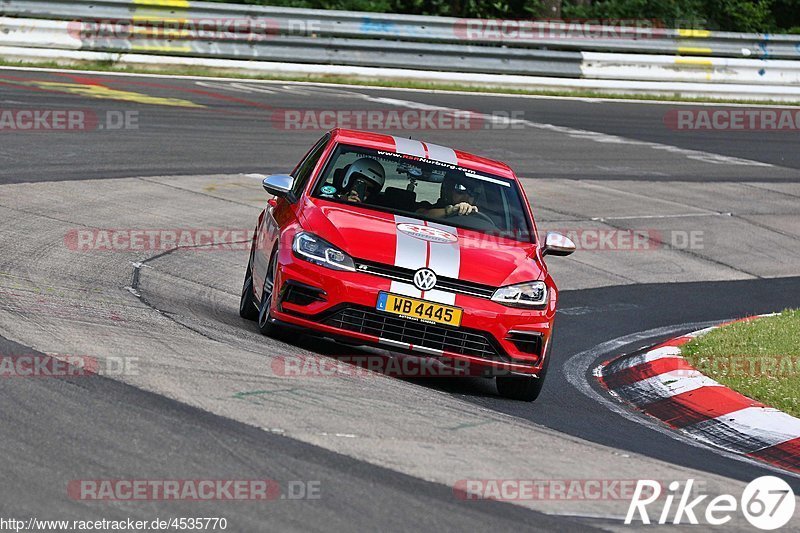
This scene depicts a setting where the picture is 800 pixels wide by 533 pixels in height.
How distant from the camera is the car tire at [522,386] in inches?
315

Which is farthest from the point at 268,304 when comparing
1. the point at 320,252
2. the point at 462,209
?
the point at 462,209

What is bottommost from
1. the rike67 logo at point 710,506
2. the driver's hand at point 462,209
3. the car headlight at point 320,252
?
the rike67 logo at point 710,506

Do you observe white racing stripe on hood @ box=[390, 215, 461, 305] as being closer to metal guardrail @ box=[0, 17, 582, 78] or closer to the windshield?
the windshield

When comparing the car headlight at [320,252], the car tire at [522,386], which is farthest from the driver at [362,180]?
the car tire at [522,386]

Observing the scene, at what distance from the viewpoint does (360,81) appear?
939 inches

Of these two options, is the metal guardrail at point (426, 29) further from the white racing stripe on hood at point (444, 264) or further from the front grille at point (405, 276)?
the front grille at point (405, 276)

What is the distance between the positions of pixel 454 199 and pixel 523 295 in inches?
44.8

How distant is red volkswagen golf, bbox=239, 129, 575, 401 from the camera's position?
768 cm

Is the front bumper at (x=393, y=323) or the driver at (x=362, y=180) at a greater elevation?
the driver at (x=362, y=180)

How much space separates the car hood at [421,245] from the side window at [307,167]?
0.50 meters

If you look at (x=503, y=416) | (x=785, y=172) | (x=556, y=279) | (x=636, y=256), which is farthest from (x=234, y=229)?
(x=785, y=172)

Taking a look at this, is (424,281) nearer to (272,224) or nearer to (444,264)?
(444,264)

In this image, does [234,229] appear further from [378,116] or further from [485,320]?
[378,116]

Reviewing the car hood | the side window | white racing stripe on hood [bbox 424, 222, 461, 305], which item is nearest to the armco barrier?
the side window
